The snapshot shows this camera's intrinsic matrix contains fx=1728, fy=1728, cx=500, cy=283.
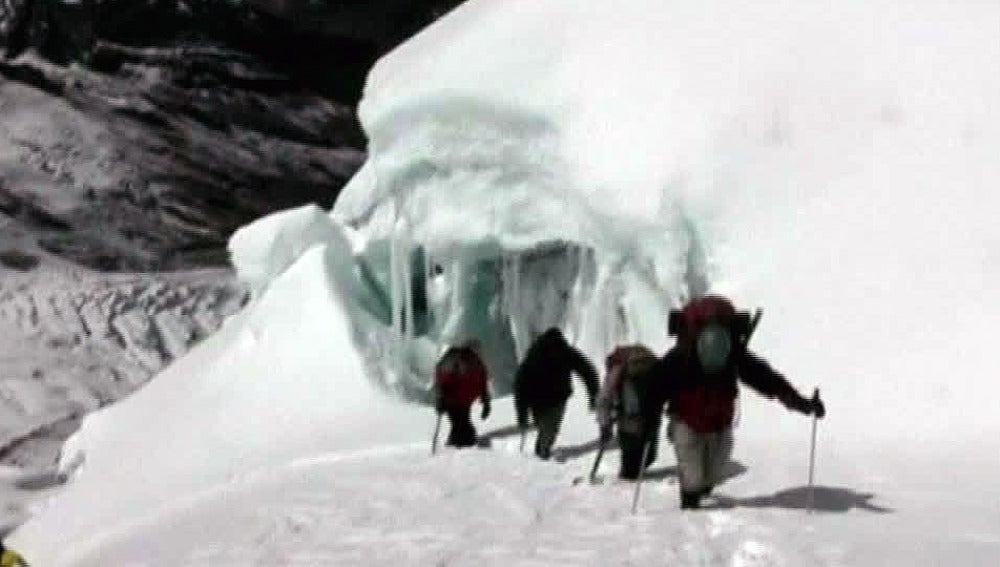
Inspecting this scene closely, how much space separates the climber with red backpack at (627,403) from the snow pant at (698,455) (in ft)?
7.80

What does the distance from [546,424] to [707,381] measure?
571 cm

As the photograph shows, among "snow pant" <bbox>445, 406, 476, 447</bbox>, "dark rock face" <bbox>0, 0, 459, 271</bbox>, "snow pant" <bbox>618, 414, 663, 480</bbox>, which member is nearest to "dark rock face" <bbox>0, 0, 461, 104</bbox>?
"dark rock face" <bbox>0, 0, 459, 271</bbox>

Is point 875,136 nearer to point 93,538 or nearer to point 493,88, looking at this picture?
point 493,88

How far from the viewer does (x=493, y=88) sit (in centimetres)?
2188

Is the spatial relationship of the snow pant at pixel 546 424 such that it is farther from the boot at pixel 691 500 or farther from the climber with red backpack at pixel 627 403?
the boot at pixel 691 500

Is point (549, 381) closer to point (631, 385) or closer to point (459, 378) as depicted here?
point (459, 378)

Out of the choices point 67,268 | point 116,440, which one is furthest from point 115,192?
point 116,440

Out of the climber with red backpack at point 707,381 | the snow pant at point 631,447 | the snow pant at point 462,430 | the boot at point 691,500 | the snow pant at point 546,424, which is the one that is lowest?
the snow pant at point 462,430

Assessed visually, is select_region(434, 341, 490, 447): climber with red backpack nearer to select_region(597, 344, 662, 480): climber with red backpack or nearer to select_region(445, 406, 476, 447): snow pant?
select_region(445, 406, 476, 447): snow pant

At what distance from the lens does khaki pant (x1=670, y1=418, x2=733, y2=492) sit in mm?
10594

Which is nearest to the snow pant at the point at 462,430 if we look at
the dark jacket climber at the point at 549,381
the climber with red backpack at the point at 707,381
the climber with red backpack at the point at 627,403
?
the dark jacket climber at the point at 549,381

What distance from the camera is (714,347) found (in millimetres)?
10141

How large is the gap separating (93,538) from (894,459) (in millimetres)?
9808

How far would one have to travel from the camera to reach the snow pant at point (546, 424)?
52.4 ft
